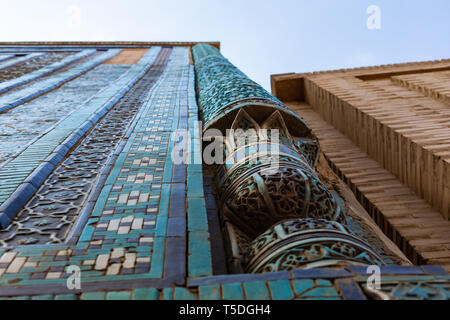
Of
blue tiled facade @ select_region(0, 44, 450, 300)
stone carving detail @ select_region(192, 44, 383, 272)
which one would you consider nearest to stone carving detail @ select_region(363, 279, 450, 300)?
blue tiled facade @ select_region(0, 44, 450, 300)

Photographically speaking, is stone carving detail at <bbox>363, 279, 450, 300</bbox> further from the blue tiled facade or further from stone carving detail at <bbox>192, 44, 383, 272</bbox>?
stone carving detail at <bbox>192, 44, 383, 272</bbox>

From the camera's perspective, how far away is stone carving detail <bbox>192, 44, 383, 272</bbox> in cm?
152

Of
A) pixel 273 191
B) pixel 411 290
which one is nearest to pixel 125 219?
pixel 273 191

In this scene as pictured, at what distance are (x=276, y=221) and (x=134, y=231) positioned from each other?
598mm

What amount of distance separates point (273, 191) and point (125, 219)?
2.08ft

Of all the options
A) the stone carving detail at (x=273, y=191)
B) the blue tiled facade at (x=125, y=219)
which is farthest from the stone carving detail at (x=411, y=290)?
the stone carving detail at (x=273, y=191)

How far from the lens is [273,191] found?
6.15 ft

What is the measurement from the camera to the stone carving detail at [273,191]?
1.52 metres

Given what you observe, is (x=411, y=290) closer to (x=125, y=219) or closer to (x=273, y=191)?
(x=273, y=191)

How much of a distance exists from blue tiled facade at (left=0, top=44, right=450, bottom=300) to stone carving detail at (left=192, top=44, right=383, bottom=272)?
102 millimetres

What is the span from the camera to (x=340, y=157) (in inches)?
Result: 140

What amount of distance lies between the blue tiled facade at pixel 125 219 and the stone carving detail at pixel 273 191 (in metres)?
0.10
